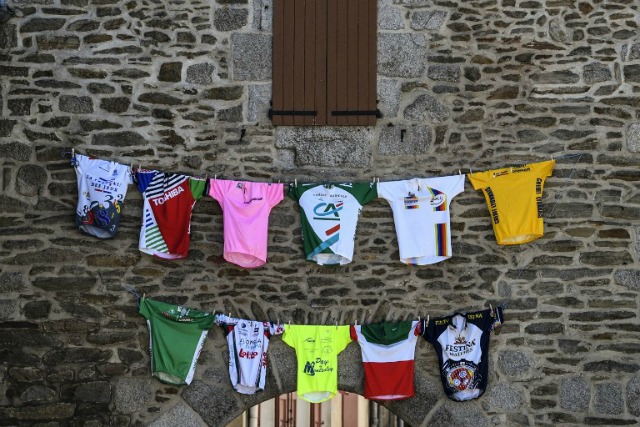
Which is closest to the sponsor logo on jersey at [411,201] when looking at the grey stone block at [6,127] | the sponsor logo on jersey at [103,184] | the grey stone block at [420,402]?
the grey stone block at [420,402]

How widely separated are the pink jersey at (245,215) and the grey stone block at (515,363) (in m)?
1.93

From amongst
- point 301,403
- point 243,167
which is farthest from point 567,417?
point 301,403

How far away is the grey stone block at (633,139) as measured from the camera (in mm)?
7832

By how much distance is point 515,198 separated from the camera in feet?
25.1

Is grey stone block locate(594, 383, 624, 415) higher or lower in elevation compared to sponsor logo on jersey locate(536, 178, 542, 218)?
lower

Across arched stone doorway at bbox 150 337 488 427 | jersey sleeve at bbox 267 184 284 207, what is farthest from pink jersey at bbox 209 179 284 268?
arched stone doorway at bbox 150 337 488 427

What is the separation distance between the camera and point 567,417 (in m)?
7.58

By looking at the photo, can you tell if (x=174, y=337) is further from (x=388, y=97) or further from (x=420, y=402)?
(x=388, y=97)

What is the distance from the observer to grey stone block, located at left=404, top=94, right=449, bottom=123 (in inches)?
310

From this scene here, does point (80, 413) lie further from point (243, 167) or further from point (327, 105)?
point (327, 105)

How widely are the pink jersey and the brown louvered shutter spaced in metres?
0.57

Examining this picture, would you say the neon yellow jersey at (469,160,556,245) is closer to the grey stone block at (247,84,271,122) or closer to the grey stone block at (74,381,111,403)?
the grey stone block at (247,84,271,122)

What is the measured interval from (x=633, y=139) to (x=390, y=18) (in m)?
2.09

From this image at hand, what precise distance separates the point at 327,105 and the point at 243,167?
801 millimetres
